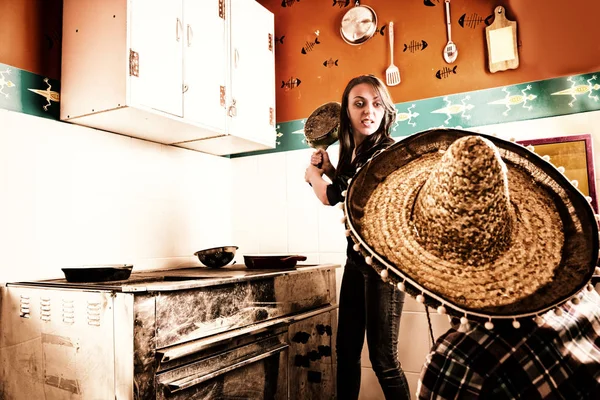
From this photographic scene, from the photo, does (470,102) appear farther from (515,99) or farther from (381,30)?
(381,30)

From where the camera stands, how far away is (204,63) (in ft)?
7.27

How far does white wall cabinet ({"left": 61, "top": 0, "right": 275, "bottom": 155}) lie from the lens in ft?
6.01

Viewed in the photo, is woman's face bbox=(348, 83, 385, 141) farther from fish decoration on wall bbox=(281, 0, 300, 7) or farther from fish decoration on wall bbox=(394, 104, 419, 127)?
fish decoration on wall bbox=(281, 0, 300, 7)

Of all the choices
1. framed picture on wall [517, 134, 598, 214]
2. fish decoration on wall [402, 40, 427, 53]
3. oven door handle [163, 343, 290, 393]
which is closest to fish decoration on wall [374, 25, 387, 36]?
fish decoration on wall [402, 40, 427, 53]

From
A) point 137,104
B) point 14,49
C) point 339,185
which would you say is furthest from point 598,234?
point 14,49

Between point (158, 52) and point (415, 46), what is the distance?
1.39 meters

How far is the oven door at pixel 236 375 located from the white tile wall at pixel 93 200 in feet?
2.81

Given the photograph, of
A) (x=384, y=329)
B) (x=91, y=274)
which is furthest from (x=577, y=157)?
(x=91, y=274)

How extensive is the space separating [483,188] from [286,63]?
2.48 m

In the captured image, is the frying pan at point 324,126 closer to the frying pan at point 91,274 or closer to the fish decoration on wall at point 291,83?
the fish decoration on wall at point 291,83

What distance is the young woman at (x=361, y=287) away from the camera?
164cm

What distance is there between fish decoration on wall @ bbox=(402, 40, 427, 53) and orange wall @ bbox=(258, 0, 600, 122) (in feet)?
0.07

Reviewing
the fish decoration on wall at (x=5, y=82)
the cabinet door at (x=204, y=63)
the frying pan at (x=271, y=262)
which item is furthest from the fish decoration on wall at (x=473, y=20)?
the fish decoration on wall at (x=5, y=82)

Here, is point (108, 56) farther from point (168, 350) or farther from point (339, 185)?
point (168, 350)
